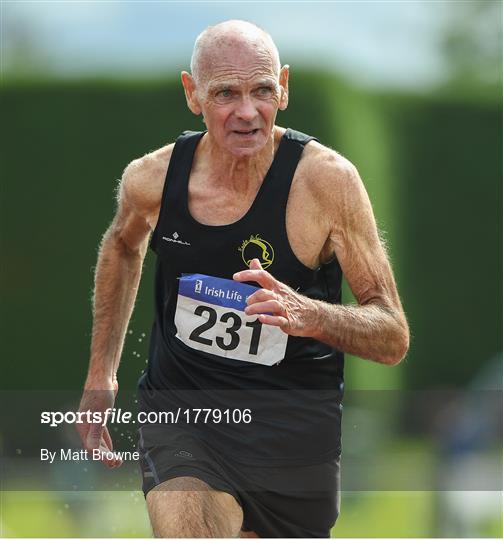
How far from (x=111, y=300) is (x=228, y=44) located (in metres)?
1.36

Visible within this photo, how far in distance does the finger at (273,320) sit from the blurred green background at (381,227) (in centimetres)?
Result: 400

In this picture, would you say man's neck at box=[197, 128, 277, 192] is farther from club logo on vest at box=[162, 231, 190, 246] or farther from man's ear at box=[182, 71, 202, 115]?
club logo on vest at box=[162, 231, 190, 246]

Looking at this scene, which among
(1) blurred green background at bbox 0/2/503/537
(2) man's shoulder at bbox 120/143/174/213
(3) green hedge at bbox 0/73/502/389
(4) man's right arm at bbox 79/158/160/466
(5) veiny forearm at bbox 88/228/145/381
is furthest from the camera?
(3) green hedge at bbox 0/73/502/389

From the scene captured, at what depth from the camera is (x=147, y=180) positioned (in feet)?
18.0

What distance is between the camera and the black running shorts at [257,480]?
5.21m

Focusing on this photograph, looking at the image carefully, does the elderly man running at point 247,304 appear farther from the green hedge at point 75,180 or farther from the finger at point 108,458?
the green hedge at point 75,180

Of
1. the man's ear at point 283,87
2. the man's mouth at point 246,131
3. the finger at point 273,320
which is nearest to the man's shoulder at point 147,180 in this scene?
the man's mouth at point 246,131

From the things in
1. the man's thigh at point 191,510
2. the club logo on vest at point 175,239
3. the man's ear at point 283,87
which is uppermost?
the man's ear at point 283,87

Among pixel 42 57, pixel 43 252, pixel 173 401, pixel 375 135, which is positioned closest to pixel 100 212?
pixel 43 252

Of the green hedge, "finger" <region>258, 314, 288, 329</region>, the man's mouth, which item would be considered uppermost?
the green hedge

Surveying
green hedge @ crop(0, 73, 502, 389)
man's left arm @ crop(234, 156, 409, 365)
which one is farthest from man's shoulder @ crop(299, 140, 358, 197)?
green hedge @ crop(0, 73, 502, 389)

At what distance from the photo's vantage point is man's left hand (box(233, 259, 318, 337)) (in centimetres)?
454

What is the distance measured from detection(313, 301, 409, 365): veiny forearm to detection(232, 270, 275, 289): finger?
11.6 inches

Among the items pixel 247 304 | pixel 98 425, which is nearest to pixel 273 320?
pixel 247 304
